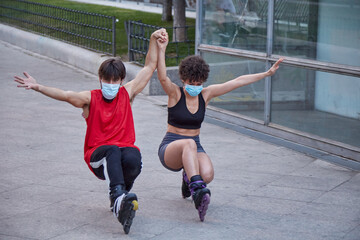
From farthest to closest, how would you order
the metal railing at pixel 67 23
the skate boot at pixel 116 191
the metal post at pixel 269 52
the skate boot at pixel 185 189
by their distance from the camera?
the metal railing at pixel 67 23 → the metal post at pixel 269 52 → the skate boot at pixel 185 189 → the skate boot at pixel 116 191

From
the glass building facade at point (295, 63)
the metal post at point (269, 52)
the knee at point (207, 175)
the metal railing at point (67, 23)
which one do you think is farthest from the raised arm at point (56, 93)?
the metal railing at point (67, 23)

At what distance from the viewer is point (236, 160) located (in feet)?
22.8

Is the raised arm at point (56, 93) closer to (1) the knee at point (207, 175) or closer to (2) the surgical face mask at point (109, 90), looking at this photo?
(2) the surgical face mask at point (109, 90)

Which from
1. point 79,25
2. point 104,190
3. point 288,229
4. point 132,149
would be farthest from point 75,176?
point 79,25

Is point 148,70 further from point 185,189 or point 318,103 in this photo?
point 318,103

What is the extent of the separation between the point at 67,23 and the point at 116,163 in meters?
9.75

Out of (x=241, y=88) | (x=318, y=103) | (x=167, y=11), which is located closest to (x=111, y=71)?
(x=318, y=103)

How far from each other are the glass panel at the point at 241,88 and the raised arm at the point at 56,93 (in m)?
3.88

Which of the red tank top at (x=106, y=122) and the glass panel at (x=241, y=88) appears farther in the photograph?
the glass panel at (x=241, y=88)

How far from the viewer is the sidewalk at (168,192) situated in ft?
15.8

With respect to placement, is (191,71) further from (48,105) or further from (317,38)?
(48,105)

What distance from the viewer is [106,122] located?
4.88 metres

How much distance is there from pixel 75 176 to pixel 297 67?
3.07 metres

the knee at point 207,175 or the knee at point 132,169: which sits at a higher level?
the knee at point 132,169
